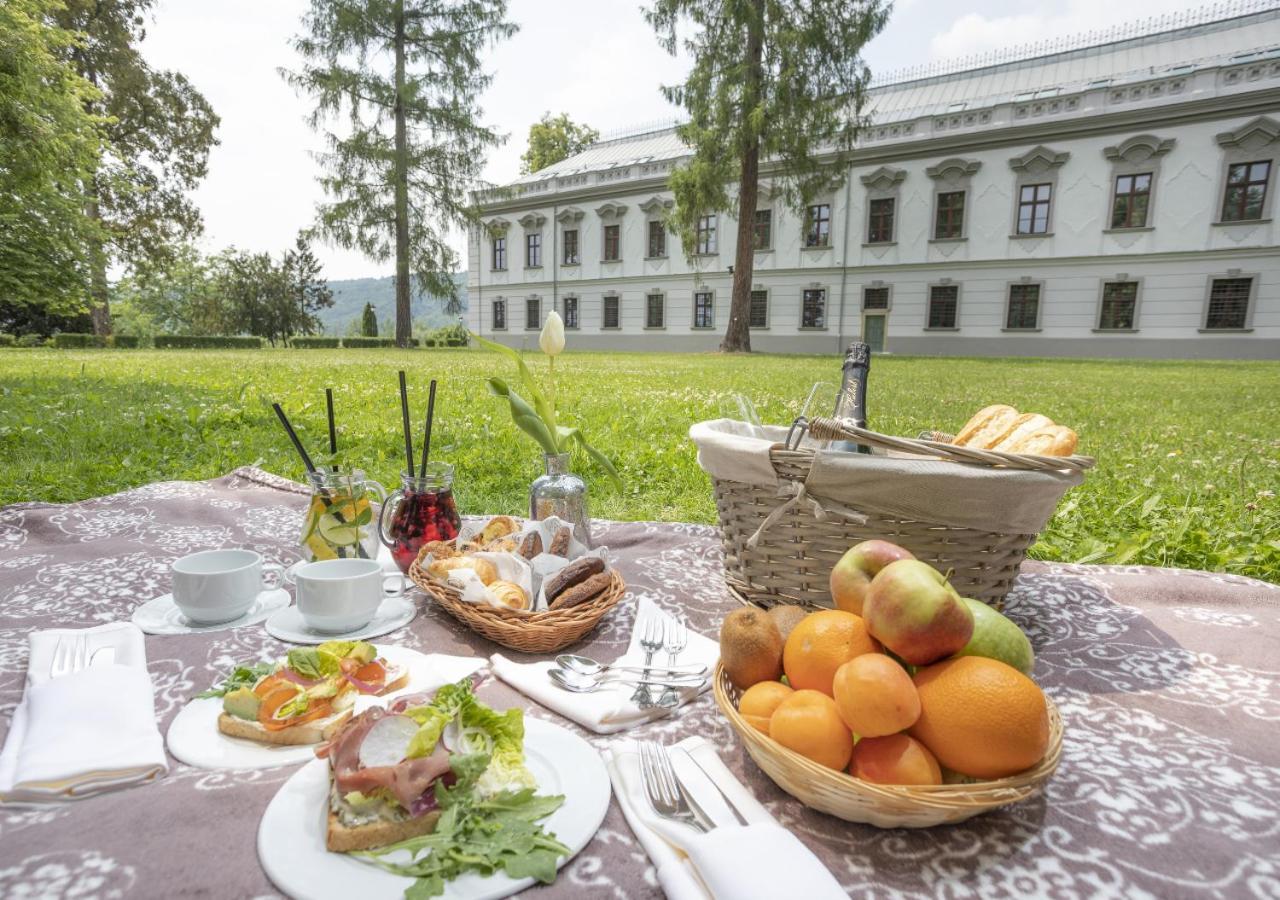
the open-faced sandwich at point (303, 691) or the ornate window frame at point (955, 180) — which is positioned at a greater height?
the ornate window frame at point (955, 180)

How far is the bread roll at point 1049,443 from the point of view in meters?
1.57

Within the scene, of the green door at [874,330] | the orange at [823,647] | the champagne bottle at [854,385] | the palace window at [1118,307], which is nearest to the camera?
the orange at [823,647]

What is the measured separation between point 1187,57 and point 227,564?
102ft

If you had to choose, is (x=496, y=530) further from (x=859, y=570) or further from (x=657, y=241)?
(x=657, y=241)

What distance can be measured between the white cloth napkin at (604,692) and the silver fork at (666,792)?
14 centimetres

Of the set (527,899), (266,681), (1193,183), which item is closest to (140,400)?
(266,681)

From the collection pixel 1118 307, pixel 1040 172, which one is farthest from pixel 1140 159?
pixel 1118 307

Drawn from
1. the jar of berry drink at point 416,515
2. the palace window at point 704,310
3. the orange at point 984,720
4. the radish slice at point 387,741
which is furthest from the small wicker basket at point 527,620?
the palace window at point 704,310

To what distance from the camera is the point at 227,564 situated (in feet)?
5.19

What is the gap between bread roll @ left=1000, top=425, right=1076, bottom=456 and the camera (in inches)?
61.7

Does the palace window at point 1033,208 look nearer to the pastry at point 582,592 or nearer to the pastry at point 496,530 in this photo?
the pastry at point 496,530

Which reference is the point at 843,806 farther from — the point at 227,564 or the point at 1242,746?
the point at 227,564

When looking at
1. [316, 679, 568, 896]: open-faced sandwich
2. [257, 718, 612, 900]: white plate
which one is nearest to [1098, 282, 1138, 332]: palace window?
[257, 718, 612, 900]: white plate

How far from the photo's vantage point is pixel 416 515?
5.98 feet
